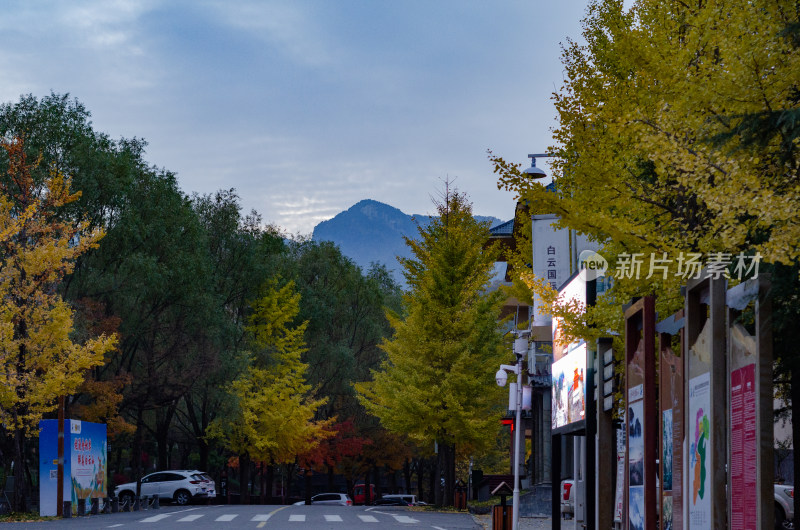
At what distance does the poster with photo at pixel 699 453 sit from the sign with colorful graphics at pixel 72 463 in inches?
1071

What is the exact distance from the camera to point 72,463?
108 ft

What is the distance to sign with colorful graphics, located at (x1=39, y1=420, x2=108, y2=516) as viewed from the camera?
32094 mm

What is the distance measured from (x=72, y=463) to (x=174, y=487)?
1636 centimetres

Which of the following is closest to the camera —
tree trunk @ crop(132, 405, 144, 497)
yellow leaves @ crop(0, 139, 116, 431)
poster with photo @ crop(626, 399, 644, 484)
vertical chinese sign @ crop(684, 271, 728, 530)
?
Answer: vertical chinese sign @ crop(684, 271, 728, 530)

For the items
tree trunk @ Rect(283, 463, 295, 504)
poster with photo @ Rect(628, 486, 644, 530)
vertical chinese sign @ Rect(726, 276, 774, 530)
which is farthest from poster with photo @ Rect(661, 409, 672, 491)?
tree trunk @ Rect(283, 463, 295, 504)

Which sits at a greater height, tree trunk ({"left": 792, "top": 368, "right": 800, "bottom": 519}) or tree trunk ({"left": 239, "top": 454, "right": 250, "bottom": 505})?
tree trunk ({"left": 792, "top": 368, "right": 800, "bottom": 519})

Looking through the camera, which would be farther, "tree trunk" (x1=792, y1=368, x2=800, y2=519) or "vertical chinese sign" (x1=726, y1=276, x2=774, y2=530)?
"tree trunk" (x1=792, y1=368, x2=800, y2=519)

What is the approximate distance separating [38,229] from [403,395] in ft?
47.4

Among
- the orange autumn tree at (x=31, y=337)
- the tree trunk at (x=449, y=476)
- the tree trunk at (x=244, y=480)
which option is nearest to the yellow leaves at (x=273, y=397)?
the tree trunk at (x=244, y=480)

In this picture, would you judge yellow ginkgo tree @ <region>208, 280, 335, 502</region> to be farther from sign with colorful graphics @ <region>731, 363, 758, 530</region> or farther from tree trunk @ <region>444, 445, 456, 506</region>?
sign with colorful graphics @ <region>731, 363, 758, 530</region>

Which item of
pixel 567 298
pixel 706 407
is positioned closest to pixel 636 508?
pixel 706 407

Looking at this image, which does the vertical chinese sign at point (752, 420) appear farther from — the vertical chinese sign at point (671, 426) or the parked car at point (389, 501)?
the parked car at point (389, 501)

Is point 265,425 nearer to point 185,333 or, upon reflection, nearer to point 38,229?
point 185,333

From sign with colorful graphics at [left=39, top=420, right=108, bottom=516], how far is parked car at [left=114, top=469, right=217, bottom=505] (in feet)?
43.4
